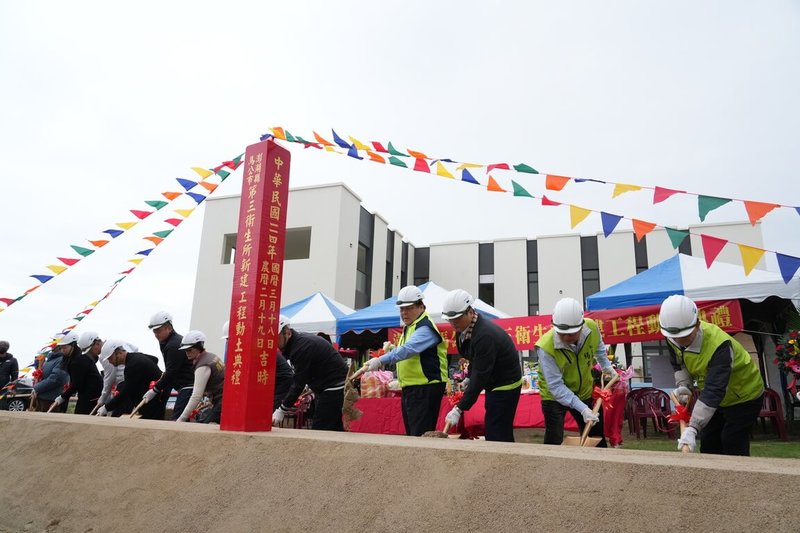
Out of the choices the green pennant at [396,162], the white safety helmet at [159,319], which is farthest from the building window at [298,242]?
the green pennant at [396,162]

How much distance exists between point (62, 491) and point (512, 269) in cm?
2125

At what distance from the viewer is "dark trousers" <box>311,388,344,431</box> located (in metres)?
4.69

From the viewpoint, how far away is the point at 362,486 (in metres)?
2.21

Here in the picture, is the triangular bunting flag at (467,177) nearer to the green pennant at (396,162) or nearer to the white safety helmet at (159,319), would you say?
the green pennant at (396,162)

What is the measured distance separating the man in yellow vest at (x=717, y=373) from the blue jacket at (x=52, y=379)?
25.4ft

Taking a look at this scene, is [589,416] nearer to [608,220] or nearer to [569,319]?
[569,319]

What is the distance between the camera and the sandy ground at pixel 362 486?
1653mm

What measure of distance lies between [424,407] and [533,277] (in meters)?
19.6

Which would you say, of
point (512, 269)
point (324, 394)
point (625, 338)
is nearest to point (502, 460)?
point (324, 394)

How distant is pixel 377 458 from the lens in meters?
2.27

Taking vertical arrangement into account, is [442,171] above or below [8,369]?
above

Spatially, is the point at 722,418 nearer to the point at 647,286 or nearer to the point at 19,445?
the point at 19,445

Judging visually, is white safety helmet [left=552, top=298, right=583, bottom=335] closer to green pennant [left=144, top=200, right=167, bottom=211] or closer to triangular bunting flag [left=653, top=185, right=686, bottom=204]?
triangular bunting flag [left=653, top=185, right=686, bottom=204]

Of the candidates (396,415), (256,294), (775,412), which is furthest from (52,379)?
(775,412)
